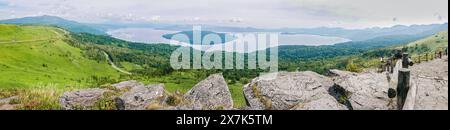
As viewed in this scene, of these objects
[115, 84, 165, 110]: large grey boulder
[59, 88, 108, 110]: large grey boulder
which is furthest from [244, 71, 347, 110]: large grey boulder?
[59, 88, 108, 110]: large grey boulder

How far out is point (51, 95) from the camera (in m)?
10.3

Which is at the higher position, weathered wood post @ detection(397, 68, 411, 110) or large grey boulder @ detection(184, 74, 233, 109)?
weathered wood post @ detection(397, 68, 411, 110)

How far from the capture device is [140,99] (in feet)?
31.7

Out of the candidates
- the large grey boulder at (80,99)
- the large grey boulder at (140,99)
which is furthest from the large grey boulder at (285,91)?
the large grey boulder at (80,99)

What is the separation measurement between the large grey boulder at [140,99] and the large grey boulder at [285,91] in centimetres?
201

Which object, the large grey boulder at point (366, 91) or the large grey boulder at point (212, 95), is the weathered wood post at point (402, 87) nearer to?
the large grey boulder at point (366, 91)

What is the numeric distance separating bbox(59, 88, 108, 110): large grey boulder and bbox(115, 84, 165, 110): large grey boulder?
61cm

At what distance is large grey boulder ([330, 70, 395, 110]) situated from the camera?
8219mm

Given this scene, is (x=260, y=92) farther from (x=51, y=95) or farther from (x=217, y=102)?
(x=51, y=95)

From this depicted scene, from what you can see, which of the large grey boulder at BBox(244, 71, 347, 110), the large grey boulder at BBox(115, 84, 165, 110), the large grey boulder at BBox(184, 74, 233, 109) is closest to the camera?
the large grey boulder at BBox(244, 71, 347, 110)

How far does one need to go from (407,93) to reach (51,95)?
25.4 ft

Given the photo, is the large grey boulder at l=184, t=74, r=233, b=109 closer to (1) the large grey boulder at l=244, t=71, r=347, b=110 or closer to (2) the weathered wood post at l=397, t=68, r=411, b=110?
(1) the large grey boulder at l=244, t=71, r=347, b=110
